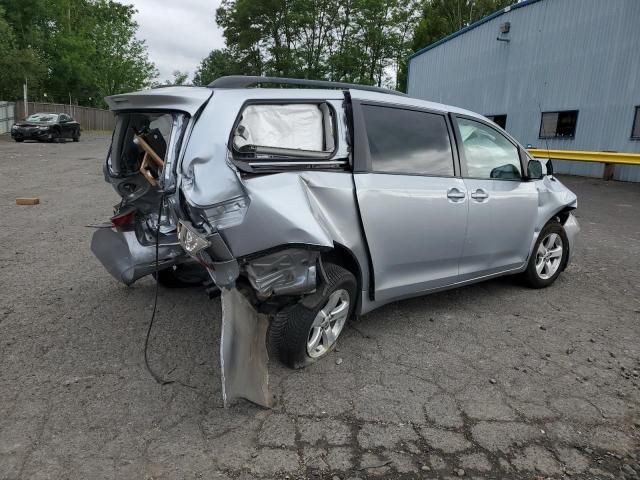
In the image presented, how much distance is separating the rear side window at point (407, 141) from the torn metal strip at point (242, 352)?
4.37ft

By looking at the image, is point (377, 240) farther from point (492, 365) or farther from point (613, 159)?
point (613, 159)

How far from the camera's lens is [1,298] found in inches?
168

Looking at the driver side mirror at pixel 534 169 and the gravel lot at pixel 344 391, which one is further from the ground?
the driver side mirror at pixel 534 169

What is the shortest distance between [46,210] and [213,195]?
6.57 metres

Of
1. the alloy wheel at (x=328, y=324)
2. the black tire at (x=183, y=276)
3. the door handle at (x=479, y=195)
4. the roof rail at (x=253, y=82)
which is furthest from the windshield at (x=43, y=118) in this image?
the alloy wheel at (x=328, y=324)

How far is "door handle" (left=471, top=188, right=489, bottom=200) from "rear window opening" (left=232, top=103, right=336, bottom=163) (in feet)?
4.53

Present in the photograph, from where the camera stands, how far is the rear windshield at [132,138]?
137 inches

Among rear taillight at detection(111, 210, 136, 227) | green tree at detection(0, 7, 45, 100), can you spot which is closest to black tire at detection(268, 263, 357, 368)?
rear taillight at detection(111, 210, 136, 227)

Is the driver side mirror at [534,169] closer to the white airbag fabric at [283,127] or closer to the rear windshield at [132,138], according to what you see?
the white airbag fabric at [283,127]

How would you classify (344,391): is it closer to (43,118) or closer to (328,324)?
(328,324)

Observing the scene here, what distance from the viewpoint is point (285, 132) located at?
123 inches

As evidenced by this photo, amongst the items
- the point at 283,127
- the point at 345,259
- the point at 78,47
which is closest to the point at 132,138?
the point at 283,127

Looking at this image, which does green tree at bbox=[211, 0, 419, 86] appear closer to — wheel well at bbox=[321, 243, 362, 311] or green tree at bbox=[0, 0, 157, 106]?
green tree at bbox=[0, 0, 157, 106]

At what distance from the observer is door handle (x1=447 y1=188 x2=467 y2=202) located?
3.83m
